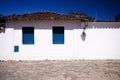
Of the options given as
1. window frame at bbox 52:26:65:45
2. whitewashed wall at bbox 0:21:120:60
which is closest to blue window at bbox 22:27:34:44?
whitewashed wall at bbox 0:21:120:60

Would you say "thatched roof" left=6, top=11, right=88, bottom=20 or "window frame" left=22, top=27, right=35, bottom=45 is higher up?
"thatched roof" left=6, top=11, right=88, bottom=20

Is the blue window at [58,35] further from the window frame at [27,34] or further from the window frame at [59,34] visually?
the window frame at [27,34]

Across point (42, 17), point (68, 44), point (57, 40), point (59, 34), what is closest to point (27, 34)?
point (42, 17)

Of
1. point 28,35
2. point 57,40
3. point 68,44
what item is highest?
point 28,35

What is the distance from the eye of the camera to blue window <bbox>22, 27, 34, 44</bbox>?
49.0ft

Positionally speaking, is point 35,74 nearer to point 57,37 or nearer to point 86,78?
point 86,78

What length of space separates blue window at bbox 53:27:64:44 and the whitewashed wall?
280mm

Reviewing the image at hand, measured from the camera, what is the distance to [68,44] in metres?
14.9

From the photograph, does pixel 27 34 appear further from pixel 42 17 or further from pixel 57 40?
pixel 57 40

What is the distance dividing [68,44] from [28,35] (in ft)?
10.3

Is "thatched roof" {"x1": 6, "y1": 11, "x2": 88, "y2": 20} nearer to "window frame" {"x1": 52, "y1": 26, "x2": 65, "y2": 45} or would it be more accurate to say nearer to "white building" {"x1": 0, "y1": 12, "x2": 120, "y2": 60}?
"white building" {"x1": 0, "y1": 12, "x2": 120, "y2": 60}

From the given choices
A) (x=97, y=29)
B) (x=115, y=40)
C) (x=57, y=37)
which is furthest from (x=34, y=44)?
(x=115, y=40)

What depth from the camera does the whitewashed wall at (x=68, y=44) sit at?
14883 millimetres

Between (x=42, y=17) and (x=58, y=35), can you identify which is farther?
(x=58, y=35)
